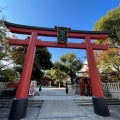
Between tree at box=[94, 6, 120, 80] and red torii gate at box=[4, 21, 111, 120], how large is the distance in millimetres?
3380

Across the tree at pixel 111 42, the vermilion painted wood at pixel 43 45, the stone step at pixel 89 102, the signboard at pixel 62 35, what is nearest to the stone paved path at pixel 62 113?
the stone step at pixel 89 102

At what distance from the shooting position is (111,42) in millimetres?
11875

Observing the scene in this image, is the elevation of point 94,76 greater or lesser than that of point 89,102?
greater

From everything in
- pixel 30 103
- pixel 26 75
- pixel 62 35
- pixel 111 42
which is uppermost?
pixel 111 42

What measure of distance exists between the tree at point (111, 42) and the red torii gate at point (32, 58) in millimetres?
3380

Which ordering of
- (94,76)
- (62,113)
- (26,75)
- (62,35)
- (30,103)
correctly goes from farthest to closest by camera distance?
(30,103)
(62,35)
(94,76)
(26,75)
(62,113)

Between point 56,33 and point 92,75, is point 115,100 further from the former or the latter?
point 56,33

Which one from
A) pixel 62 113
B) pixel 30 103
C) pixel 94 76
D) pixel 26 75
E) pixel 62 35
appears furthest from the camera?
pixel 30 103

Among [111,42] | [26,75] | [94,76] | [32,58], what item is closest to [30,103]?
[26,75]

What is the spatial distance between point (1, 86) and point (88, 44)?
8.84 m

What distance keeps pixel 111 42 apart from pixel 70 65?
16.5 metres

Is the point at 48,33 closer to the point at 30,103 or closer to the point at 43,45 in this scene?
the point at 43,45

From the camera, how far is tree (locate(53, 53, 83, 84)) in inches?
1070

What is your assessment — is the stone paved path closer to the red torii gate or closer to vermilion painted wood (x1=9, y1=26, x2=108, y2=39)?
the red torii gate
